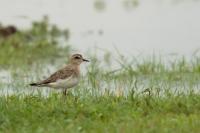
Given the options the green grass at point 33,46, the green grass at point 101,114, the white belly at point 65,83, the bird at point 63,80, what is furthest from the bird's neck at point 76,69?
the green grass at point 33,46

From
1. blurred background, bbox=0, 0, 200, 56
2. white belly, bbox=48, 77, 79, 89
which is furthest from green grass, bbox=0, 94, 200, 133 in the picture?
blurred background, bbox=0, 0, 200, 56

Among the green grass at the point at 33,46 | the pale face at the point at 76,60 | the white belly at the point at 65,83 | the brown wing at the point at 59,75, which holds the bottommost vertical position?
the white belly at the point at 65,83

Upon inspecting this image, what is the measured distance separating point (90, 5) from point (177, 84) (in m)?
11.7

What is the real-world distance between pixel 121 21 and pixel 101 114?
11655 mm

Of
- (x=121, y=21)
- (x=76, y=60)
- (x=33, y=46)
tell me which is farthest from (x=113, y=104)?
(x=121, y=21)

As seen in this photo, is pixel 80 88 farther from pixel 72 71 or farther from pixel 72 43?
pixel 72 43

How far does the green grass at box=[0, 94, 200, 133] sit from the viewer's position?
8070 millimetres

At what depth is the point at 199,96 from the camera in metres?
9.27

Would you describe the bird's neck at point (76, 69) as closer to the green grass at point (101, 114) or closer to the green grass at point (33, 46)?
the green grass at point (101, 114)

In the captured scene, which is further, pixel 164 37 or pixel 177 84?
pixel 164 37

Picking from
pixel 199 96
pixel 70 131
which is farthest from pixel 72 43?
pixel 70 131

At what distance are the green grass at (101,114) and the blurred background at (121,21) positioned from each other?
641cm

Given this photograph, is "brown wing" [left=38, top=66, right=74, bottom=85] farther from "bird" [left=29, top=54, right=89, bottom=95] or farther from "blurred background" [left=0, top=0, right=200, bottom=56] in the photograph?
"blurred background" [left=0, top=0, right=200, bottom=56]

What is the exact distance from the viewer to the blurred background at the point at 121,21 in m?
17.0
